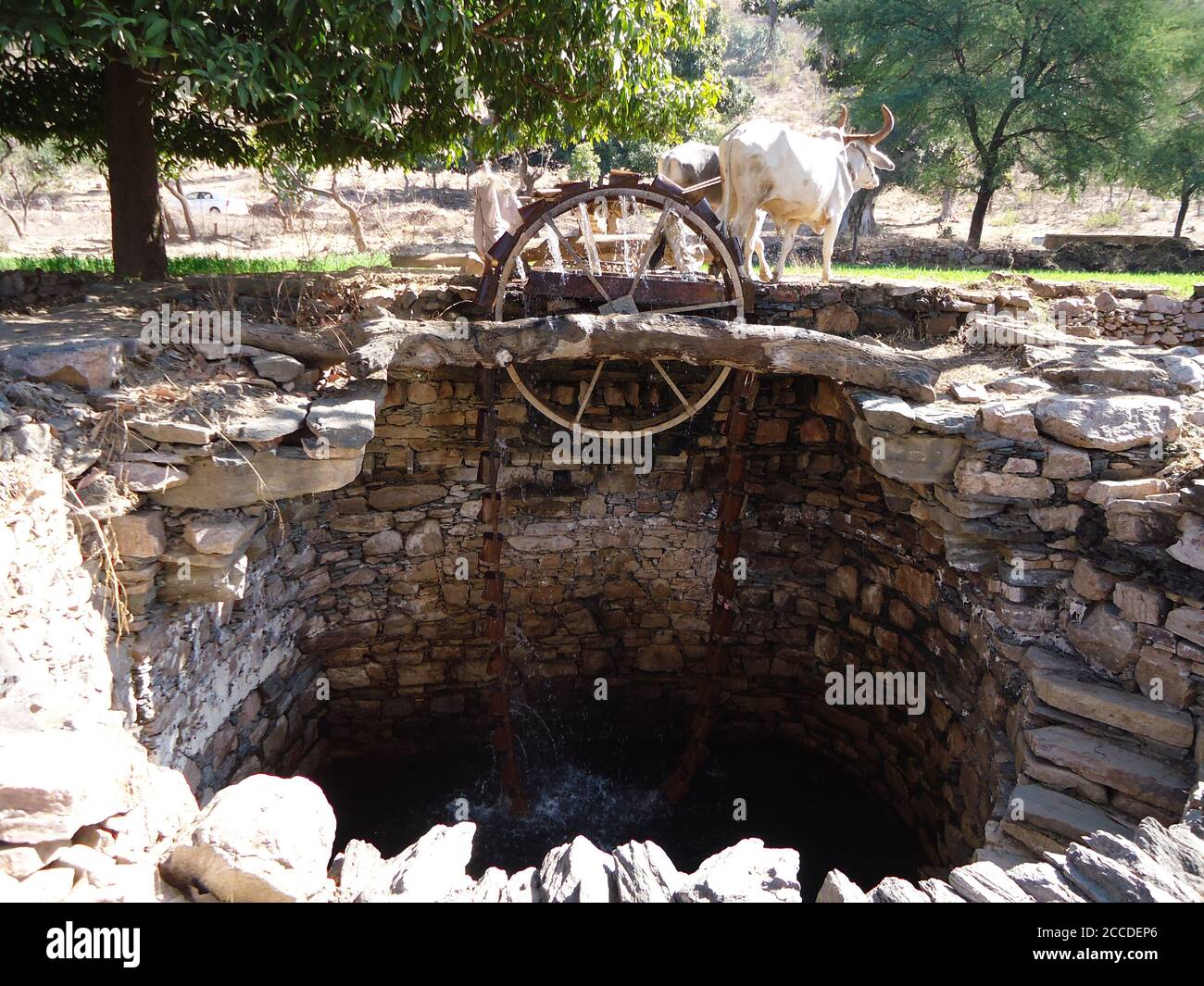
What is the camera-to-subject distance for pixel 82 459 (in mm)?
4000

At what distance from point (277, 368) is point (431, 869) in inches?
129

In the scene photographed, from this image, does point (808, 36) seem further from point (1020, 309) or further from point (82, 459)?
point (82, 459)

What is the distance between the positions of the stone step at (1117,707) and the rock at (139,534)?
5026 millimetres

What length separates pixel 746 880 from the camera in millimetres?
2826

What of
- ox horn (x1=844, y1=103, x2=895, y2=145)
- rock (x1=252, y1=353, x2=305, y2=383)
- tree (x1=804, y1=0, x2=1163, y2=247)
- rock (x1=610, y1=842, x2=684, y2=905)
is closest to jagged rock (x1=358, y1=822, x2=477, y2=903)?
rock (x1=610, y1=842, x2=684, y2=905)

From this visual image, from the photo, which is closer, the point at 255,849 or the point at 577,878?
the point at 255,849

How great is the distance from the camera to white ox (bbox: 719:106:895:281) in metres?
6.47

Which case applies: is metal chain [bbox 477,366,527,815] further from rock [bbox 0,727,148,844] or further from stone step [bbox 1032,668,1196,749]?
stone step [bbox 1032,668,1196,749]

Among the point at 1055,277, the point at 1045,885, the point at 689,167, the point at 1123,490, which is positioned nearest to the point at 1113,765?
the point at 1123,490

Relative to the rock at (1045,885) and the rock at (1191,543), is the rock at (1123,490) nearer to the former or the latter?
the rock at (1191,543)

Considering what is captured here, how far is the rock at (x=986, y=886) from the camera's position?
2783mm

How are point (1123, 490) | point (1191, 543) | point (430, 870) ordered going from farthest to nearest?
point (1123, 490) → point (1191, 543) → point (430, 870)
